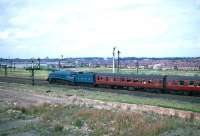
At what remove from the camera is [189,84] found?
43125mm

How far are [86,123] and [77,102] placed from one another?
476 inches

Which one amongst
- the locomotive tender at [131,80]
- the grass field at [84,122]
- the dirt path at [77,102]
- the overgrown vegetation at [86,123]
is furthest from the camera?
the locomotive tender at [131,80]

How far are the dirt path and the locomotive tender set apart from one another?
10.5 m

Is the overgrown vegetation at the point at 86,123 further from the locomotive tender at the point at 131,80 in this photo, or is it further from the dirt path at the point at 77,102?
the locomotive tender at the point at 131,80

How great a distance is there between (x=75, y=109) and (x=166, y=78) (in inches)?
682

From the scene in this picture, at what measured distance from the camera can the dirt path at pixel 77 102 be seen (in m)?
31.9

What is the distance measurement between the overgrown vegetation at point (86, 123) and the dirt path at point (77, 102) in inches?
96.2

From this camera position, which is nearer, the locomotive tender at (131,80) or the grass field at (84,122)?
the grass field at (84,122)

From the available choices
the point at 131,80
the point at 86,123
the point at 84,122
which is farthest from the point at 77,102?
the point at 131,80

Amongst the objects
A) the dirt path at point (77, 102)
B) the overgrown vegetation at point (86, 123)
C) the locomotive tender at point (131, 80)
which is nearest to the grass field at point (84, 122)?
the overgrown vegetation at point (86, 123)

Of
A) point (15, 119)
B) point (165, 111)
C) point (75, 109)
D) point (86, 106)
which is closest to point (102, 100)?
point (86, 106)

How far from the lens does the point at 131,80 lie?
51.1m

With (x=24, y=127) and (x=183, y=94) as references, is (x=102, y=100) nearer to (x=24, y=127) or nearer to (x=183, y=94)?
(x=183, y=94)

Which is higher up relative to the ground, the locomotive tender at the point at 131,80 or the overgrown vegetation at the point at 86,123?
the locomotive tender at the point at 131,80
